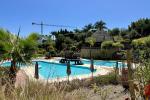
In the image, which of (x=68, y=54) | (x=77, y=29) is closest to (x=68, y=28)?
(x=77, y=29)

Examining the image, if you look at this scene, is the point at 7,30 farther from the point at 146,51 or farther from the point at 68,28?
the point at 68,28

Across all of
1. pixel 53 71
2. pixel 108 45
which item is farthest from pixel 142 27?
pixel 53 71

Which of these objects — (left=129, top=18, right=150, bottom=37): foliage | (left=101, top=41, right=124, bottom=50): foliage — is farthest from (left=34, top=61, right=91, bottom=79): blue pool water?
(left=129, top=18, right=150, bottom=37): foliage

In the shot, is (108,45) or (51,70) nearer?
(51,70)


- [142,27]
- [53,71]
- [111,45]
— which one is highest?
[142,27]

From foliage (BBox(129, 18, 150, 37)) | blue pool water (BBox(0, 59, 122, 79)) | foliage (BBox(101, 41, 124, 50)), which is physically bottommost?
blue pool water (BBox(0, 59, 122, 79))

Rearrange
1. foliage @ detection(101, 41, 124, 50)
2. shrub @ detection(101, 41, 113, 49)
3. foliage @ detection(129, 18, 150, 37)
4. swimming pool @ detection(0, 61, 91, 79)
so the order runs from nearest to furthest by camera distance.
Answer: swimming pool @ detection(0, 61, 91, 79), foliage @ detection(101, 41, 124, 50), shrub @ detection(101, 41, 113, 49), foliage @ detection(129, 18, 150, 37)

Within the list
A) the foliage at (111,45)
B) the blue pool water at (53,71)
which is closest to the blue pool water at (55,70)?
the blue pool water at (53,71)

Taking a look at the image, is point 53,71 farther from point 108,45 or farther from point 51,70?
point 108,45

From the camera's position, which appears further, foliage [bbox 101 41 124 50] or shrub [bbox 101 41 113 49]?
shrub [bbox 101 41 113 49]

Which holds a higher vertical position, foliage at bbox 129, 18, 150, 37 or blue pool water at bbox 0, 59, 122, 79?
foliage at bbox 129, 18, 150, 37

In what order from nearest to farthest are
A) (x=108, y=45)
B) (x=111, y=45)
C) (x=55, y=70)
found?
(x=55, y=70), (x=111, y=45), (x=108, y=45)

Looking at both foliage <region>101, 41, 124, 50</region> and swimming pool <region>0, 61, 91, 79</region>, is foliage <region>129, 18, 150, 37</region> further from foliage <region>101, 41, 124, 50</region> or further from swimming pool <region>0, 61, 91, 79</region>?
swimming pool <region>0, 61, 91, 79</region>

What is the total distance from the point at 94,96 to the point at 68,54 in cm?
1994
